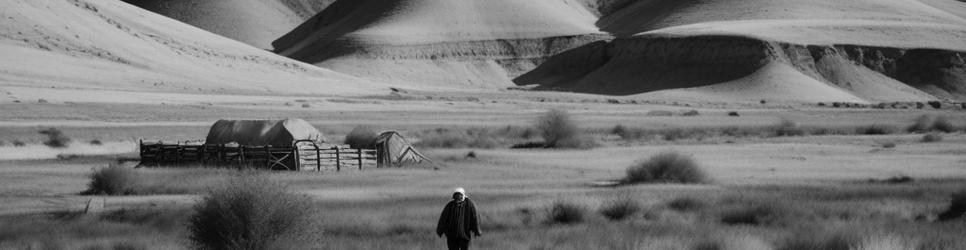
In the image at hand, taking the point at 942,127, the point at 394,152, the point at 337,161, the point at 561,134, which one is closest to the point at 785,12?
the point at 942,127

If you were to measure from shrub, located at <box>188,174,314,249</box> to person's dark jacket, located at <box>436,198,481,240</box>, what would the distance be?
7.46 feet

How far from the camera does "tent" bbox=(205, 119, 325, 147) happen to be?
38250mm

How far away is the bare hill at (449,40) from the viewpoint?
159875mm

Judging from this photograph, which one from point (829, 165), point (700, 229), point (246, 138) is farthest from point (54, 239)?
point (829, 165)

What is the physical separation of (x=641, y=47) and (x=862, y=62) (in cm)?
2122

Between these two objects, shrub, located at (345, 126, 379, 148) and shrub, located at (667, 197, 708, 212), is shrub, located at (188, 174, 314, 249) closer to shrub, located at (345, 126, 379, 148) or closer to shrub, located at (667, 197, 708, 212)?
shrub, located at (667, 197, 708, 212)

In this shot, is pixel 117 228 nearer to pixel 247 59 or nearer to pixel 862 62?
pixel 247 59

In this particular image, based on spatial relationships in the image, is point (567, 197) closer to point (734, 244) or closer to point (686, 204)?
point (686, 204)

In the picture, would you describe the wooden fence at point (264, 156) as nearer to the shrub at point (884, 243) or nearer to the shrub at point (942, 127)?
the shrub at point (884, 243)

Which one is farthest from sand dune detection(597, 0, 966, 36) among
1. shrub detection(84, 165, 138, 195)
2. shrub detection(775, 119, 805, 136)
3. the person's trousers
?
the person's trousers

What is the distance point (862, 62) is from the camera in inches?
5295

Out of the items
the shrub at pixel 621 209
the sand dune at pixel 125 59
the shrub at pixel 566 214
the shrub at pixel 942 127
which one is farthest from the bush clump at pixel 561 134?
the shrub at pixel 566 214

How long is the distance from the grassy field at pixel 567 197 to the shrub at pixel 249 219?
0.97 metres

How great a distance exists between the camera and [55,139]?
140 feet
